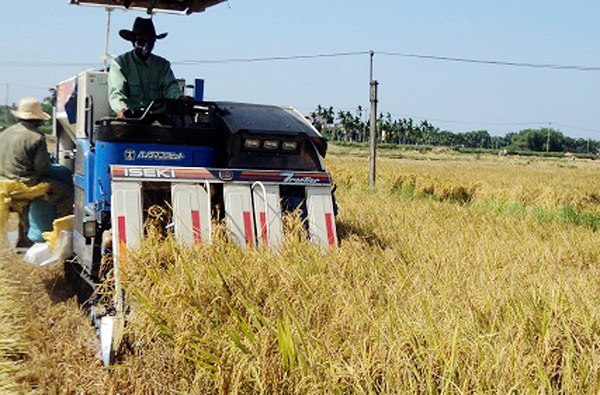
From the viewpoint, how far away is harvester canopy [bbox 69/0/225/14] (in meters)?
7.00

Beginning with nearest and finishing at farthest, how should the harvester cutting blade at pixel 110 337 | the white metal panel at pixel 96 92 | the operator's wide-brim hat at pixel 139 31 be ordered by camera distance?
the harvester cutting blade at pixel 110 337 → the operator's wide-brim hat at pixel 139 31 → the white metal panel at pixel 96 92

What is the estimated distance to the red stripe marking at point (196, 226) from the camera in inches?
205

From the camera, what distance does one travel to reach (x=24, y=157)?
705 centimetres

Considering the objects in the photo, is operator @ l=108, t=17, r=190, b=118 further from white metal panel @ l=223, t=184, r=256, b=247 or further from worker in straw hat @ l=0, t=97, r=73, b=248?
worker in straw hat @ l=0, t=97, r=73, b=248

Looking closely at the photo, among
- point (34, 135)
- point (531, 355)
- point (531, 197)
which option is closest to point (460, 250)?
point (531, 355)

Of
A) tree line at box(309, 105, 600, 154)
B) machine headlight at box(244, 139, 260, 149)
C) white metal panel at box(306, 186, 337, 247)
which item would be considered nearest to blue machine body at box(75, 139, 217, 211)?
machine headlight at box(244, 139, 260, 149)

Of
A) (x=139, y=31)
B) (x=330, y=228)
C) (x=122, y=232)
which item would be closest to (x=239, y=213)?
(x=330, y=228)

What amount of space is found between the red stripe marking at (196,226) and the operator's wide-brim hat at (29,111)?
2.77 metres

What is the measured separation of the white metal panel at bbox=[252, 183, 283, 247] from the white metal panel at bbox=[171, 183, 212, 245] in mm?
393

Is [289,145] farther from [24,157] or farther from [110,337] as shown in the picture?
[24,157]

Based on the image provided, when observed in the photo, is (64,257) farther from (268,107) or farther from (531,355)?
(531,355)

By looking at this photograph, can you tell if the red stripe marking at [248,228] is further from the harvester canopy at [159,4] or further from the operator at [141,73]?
the harvester canopy at [159,4]

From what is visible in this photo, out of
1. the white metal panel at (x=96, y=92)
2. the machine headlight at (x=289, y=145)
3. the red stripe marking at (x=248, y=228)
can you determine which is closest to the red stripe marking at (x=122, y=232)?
the red stripe marking at (x=248, y=228)

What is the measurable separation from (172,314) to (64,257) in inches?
108
